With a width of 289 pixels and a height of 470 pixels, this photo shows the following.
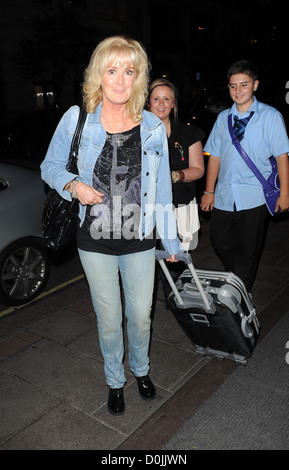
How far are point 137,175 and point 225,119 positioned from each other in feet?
5.15

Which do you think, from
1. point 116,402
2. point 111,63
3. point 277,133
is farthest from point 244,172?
point 116,402

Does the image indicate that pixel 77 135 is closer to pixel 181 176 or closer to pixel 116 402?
pixel 181 176

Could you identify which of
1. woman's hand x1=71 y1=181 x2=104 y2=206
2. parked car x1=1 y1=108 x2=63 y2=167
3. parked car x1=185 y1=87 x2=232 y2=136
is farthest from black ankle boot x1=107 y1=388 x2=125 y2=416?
parked car x1=185 y1=87 x2=232 y2=136

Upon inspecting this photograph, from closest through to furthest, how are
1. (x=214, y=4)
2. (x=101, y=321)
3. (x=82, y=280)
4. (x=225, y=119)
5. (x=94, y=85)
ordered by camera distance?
(x=94, y=85) < (x=101, y=321) < (x=225, y=119) < (x=82, y=280) < (x=214, y=4)

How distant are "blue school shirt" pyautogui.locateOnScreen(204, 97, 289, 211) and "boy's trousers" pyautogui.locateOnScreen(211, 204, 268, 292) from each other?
0.08m

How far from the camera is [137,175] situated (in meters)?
Answer: 2.32

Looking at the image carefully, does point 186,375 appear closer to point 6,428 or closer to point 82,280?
point 6,428

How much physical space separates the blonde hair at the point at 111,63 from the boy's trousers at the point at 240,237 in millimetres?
1581

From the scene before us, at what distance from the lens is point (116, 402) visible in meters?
2.73

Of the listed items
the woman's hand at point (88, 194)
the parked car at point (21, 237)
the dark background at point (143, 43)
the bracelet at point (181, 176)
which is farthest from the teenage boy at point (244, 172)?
the dark background at point (143, 43)

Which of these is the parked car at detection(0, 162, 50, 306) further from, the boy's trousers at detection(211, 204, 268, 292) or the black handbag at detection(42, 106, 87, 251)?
the boy's trousers at detection(211, 204, 268, 292)

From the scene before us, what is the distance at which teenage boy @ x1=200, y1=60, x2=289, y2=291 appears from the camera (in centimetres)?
334
